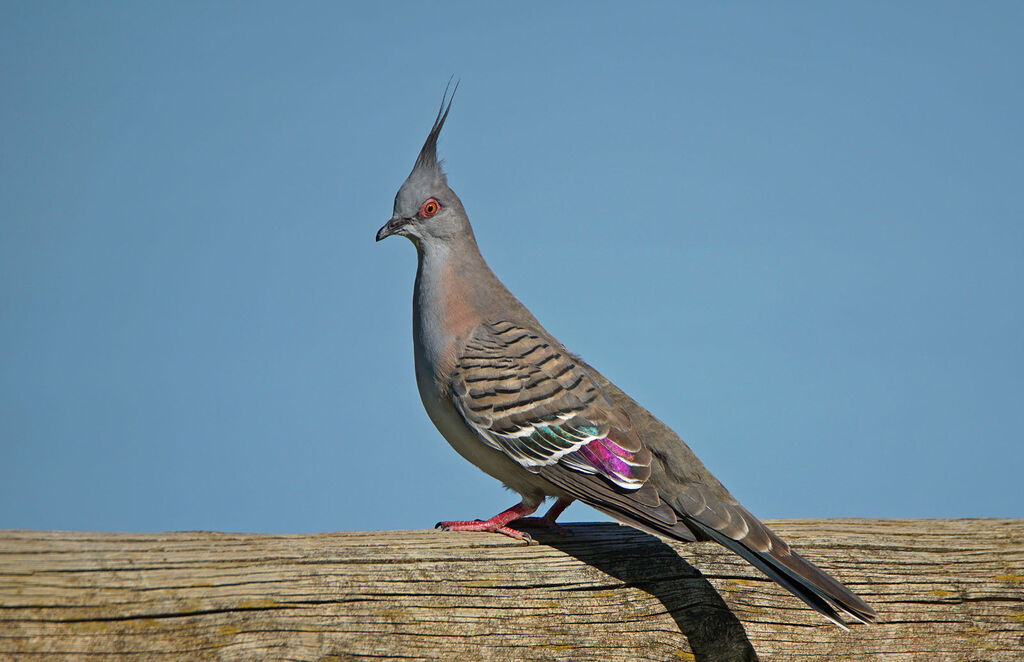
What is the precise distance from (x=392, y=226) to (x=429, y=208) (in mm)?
233

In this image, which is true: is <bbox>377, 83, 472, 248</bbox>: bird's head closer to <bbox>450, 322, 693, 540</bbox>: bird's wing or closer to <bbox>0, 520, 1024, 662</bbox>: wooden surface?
<bbox>450, 322, 693, 540</bbox>: bird's wing

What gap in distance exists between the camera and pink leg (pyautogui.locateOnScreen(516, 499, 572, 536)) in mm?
4150

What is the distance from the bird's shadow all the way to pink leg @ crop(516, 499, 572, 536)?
0.39 meters

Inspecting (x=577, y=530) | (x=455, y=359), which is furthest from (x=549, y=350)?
(x=577, y=530)

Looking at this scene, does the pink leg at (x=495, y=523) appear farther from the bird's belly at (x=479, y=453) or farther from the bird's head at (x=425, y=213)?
the bird's head at (x=425, y=213)

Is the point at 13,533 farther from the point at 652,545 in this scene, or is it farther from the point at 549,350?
the point at 549,350

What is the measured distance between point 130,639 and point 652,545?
6.37ft

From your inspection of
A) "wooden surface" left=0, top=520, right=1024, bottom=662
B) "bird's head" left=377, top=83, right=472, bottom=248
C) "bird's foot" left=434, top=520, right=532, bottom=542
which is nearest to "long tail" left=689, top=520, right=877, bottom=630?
"wooden surface" left=0, top=520, right=1024, bottom=662

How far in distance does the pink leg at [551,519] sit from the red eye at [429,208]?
1.77 metres

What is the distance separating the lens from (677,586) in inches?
136

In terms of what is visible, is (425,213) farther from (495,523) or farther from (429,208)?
(495,523)

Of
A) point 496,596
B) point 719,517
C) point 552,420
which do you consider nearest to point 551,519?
point 552,420

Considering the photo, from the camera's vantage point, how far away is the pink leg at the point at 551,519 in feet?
13.6

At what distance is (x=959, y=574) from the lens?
11.7ft
